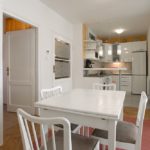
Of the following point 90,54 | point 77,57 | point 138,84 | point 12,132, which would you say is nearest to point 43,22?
point 77,57

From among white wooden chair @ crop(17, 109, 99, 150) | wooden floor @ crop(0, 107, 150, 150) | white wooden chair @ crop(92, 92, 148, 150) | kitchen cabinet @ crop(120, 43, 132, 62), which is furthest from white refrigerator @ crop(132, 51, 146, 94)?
white wooden chair @ crop(17, 109, 99, 150)

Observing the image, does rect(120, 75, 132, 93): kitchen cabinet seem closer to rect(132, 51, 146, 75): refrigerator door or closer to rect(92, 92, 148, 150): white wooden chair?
rect(132, 51, 146, 75): refrigerator door

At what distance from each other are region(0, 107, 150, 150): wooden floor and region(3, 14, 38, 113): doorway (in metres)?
0.40

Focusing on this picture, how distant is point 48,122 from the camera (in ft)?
2.86

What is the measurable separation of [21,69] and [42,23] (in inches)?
47.0

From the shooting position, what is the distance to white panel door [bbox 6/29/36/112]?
343 cm

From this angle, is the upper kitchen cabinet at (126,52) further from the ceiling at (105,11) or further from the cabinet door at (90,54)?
the cabinet door at (90,54)

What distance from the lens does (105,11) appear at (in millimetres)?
3926

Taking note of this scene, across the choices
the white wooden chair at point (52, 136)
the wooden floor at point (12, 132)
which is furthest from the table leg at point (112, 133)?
the wooden floor at point (12, 132)

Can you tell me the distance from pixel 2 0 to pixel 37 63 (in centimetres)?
138

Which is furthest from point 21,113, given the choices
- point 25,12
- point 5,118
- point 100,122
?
point 5,118

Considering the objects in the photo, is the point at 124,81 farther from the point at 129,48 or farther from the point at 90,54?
the point at 90,54

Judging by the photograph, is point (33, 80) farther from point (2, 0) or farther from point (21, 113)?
point (21, 113)

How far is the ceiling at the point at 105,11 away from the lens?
11.1ft
